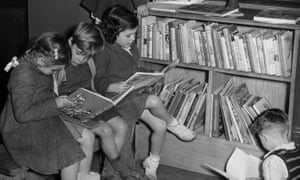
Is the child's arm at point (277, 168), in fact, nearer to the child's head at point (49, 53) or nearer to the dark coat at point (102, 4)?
the child's head at point (49, 53)

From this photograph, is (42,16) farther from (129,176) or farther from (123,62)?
(129,176)

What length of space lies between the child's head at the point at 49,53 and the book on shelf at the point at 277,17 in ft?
3.64

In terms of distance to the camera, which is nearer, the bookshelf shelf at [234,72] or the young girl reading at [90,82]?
the young girl reading at [90,82]

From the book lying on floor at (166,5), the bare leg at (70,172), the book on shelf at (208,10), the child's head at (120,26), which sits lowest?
the bare leg at (70,172)

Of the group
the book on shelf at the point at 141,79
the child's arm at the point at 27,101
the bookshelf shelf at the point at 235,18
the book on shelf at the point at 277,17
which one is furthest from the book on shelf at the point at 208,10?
the child's arm at the point at 27,101

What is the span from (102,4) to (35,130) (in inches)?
43.9

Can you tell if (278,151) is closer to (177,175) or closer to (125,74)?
(177,175)

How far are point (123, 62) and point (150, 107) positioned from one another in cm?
29

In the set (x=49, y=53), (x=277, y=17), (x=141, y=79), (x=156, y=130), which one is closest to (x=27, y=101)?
(x=49, y=53)

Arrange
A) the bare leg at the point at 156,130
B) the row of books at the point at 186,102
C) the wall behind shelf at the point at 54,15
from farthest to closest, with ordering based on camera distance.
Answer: the wall behind shelf at the point at 54,15
the row of books at the point at 186,102
the bare leg at the point at 156,130

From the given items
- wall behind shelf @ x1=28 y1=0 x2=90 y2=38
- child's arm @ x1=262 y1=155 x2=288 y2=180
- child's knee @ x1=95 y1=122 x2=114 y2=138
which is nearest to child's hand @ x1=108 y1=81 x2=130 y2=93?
child's knee @ x1=95 y1=122 x2=114 y2=138

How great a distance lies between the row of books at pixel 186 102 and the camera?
3553 mm

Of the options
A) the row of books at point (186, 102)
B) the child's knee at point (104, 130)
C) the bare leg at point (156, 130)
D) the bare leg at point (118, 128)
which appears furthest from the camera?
the row of books at point (186, 102)

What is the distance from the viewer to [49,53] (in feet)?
8.87
